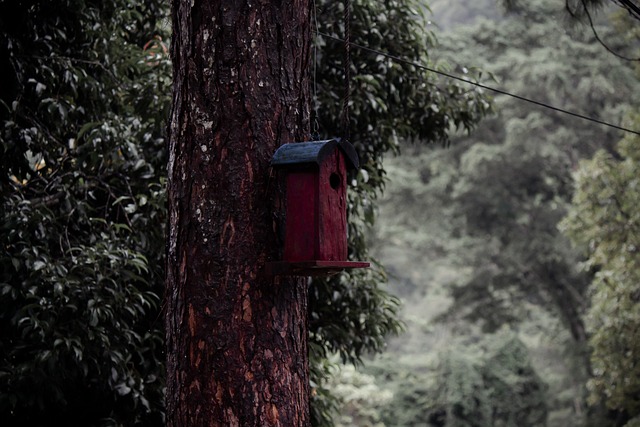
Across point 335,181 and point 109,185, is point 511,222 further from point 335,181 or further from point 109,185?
point 335,181

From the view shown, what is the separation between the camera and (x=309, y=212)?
6.51ft

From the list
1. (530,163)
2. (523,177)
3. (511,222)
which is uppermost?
(530,163)

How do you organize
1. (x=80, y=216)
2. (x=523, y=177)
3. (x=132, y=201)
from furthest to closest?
(x=523, y=177) < (x=132, y=201) < (x=80, y=216)

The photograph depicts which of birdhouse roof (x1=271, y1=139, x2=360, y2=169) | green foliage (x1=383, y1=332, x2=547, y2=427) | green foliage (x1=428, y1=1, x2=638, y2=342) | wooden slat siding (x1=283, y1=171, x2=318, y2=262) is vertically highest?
green foliage (x1=428, y1=1, x2=638, y2=342)

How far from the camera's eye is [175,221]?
199 centimetres

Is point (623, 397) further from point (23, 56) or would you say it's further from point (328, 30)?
point (23, 56)

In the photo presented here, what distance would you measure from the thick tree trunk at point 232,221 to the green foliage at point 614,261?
679 centimetres

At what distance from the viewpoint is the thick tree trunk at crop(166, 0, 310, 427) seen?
74.1 inches

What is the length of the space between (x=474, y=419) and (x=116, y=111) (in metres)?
8.49

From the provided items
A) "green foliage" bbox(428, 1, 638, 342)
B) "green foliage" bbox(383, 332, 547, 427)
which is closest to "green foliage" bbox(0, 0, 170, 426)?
"green foliage" bbox(383, 332, 547, 427)

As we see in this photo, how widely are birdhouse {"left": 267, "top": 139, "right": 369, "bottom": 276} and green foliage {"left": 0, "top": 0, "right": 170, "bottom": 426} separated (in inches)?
47.1

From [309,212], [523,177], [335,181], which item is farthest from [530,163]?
[309,212]

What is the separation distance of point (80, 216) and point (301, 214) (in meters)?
1.74

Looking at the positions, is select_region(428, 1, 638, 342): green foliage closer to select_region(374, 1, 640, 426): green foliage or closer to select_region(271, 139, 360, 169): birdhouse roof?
select_region(374, 1, 640, 426): green foliage
